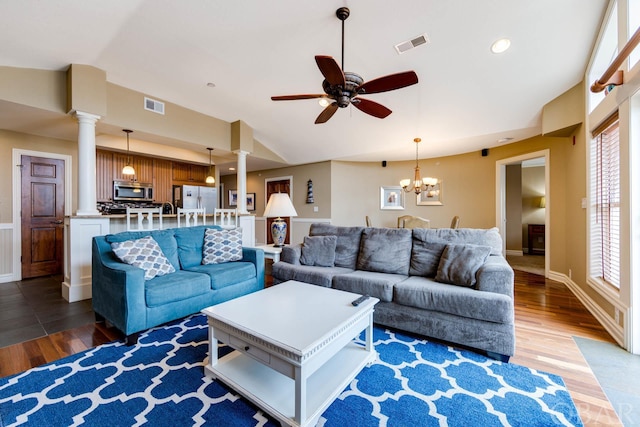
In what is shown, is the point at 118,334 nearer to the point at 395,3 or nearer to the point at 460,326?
the point at 460,326

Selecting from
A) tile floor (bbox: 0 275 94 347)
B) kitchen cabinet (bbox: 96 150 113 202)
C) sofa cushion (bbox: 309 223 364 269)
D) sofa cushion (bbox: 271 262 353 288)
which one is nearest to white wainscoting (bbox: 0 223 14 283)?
tile floor (bbox: 0 275 94 347)

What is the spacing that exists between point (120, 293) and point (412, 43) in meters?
3.84

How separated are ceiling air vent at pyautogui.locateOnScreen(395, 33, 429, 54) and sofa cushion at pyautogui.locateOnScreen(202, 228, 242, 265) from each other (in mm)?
3033

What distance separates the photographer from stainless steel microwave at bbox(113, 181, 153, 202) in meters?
5.56

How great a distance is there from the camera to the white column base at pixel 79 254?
330cm

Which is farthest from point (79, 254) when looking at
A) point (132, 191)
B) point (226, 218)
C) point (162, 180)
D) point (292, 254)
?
point (162, 180)

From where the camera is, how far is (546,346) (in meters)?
2.25

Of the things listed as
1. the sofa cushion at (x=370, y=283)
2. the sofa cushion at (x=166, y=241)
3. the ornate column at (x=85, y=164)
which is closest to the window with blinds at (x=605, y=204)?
the sofa cushion at (x=370, y=283)

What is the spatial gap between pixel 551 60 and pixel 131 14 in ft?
15.2

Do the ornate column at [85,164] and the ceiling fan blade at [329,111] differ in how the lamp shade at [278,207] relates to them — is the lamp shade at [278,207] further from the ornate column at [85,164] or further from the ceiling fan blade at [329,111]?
the ornate column at [85,164]

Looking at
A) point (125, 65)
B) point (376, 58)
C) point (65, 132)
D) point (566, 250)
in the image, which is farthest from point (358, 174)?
point (65, 132)

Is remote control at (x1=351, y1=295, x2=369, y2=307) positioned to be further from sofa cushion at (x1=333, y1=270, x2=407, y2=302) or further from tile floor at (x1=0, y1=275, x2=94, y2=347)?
tile floor at (x1=0, y1=275, x2=94, y2=347)

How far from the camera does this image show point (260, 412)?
1.50 m

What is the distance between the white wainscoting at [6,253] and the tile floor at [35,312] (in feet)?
0.98
